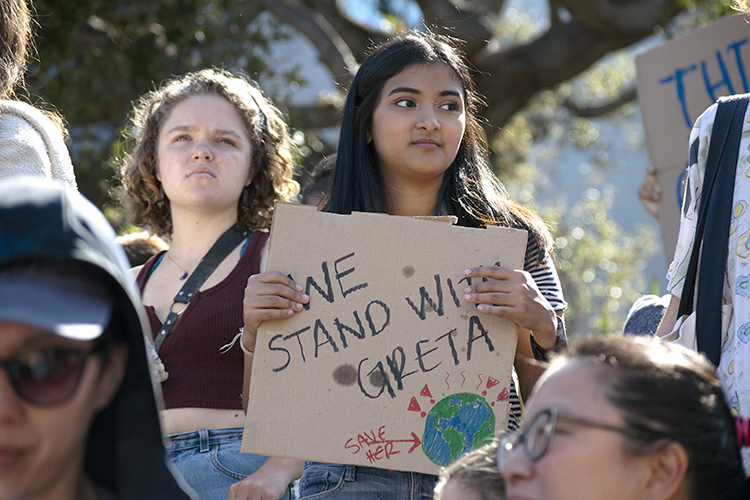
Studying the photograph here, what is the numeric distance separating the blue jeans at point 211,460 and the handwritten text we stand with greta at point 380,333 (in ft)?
1.57

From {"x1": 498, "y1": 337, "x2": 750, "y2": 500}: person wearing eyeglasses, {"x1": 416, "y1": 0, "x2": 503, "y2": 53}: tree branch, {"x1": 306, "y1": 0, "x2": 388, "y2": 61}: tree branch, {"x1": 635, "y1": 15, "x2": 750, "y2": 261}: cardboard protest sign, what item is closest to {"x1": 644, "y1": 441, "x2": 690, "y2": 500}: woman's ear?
{"x1": 498, "y1": 337, "x2": 750, "y2": 500}: person wearing eyeglasses

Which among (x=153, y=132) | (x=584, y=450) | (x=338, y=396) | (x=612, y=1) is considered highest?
(x=612, y=1)

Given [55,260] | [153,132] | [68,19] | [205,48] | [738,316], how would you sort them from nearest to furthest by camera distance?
[55,260], [738,316], [153,132], [68,19], [205,48]

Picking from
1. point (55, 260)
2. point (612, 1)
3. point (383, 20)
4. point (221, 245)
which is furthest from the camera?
point (383, 20)

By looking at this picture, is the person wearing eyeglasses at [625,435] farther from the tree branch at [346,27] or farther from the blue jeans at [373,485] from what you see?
the tree branch at [346,27]

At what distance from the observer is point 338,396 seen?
1.97 m

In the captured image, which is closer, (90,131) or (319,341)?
(319,341)

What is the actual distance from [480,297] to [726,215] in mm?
648

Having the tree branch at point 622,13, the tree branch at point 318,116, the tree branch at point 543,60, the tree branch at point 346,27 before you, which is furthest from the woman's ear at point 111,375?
the tree branch at point 346,27

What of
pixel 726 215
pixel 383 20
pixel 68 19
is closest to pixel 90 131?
pixel 68 19

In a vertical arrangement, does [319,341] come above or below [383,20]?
below

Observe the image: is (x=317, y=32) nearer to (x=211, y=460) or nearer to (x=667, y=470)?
(x=211, y=460)

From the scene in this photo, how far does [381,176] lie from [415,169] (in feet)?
0.55

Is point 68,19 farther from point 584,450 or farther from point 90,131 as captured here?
point 584,450
